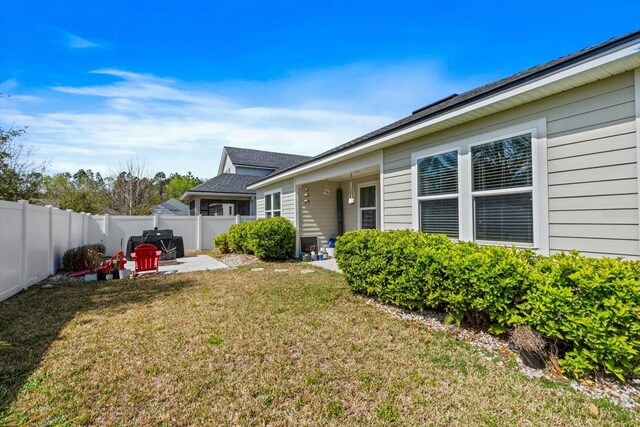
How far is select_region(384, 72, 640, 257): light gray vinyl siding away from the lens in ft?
10.0

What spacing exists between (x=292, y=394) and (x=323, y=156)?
667 cm

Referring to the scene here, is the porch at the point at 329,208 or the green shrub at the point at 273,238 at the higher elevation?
the porch at the point at 329,208

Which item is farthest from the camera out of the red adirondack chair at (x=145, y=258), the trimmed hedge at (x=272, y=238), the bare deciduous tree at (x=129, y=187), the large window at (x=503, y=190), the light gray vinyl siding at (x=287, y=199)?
the bare deciduous tree at (x=129, y=187)

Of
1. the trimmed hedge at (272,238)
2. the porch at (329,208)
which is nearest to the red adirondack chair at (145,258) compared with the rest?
the trimmed hedge at (272,238)

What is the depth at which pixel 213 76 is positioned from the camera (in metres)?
9.21

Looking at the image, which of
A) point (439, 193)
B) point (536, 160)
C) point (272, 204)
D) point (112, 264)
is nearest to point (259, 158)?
point (272, 204)

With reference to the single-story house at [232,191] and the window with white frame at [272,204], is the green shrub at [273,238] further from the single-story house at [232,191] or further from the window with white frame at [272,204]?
the single-story house at [232,191]

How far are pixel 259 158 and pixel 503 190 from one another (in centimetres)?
1991

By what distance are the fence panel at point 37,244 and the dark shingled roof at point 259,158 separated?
14.2 meters

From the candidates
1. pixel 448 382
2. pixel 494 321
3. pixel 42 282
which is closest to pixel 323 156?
pixel 494 321

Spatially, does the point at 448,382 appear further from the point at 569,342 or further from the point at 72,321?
the point at 72,321

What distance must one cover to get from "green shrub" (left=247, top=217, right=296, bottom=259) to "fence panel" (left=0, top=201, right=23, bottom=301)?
5.65 meters

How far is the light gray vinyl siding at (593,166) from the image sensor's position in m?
3.06

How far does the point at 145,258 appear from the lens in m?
8.11
